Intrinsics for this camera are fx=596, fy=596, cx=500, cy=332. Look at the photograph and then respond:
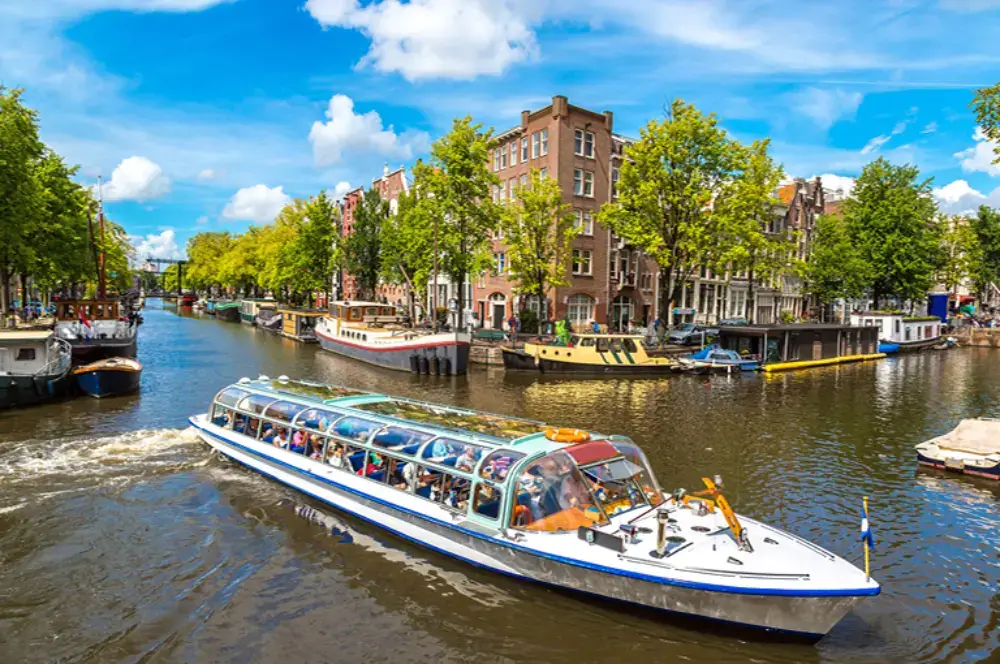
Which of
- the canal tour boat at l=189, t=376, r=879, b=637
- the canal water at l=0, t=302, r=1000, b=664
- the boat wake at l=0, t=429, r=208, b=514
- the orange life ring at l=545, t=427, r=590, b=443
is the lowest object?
the canal water at l=0, t=302, r=1000, b=664

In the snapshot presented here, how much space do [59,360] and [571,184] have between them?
123 feet

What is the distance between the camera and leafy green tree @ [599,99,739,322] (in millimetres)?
40594

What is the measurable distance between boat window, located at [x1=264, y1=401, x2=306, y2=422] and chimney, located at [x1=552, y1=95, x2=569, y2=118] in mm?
39505

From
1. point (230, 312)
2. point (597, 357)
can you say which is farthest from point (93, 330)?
point (230, 312)

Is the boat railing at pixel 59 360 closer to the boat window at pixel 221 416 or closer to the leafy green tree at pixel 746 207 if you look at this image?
the boat window at pixel 221 416

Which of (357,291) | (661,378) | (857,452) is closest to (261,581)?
(857,452)

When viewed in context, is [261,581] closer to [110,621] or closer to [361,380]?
[110,621]

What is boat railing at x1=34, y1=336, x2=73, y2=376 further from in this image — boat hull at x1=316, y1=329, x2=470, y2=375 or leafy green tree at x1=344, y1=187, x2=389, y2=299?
leafy green tree at x1=344, y1=187, x2=389, y2=299

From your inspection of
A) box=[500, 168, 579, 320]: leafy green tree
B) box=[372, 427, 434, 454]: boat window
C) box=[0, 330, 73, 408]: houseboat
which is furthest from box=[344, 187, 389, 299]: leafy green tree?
box=[372, 427, 434, 454]: boat window

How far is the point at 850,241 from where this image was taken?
61938 millimetres

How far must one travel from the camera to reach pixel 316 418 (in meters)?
14.8

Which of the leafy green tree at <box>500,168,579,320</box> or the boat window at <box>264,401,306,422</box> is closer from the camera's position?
the boat window at <box>264,401,306,422</box>

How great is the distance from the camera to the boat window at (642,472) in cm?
1111

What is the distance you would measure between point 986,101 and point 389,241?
43410 millimetres
